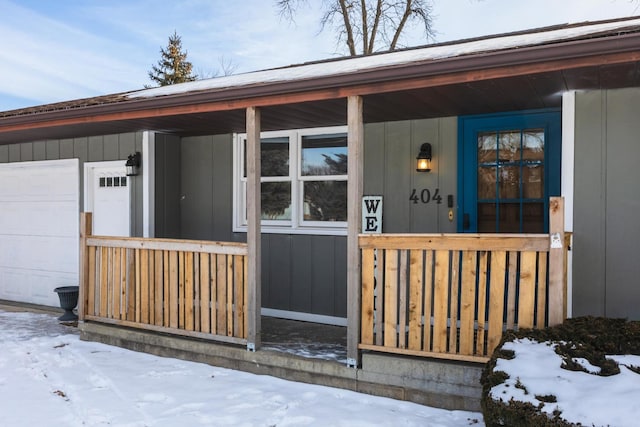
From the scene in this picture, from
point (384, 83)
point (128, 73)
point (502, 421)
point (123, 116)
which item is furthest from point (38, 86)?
point (502, 421)

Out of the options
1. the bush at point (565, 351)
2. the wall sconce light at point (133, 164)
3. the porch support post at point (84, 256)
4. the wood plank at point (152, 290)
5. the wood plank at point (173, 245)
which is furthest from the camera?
the wall sconce light at point (133, 164)

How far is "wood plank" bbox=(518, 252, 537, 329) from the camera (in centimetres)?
342

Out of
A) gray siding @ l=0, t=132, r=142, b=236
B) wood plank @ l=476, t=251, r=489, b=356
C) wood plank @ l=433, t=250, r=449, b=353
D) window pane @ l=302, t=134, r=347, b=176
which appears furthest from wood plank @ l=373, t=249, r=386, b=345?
gray siding @ l=0, t=132, r=142, b=236

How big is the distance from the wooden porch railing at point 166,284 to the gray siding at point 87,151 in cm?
95

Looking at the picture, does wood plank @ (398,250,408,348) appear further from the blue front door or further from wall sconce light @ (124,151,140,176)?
wall sconce light @ (124,151,140,176)

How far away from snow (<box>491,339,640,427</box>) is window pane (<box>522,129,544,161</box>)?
2.15 m

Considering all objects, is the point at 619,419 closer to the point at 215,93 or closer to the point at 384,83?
the point at 384,83

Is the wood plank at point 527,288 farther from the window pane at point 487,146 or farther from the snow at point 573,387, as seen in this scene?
the window pane at point 487,146

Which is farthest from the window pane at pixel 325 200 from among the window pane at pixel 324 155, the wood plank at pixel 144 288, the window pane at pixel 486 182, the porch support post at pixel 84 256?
the porch support post at pixel 84 256

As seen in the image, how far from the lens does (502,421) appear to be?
8.51 feet

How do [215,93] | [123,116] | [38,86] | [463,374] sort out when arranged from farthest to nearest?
[38,86] < [123,116] < [215,93] < [463,374]

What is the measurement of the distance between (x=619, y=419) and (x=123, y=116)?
4596 millimetres

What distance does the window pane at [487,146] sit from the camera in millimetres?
4824

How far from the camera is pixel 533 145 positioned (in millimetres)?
4680
